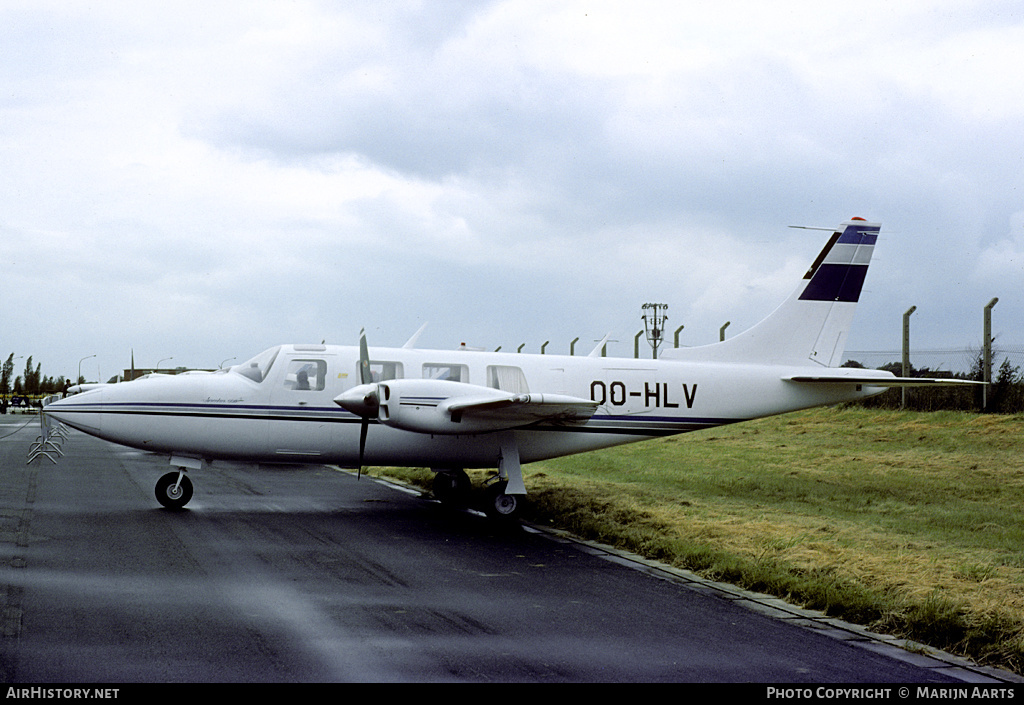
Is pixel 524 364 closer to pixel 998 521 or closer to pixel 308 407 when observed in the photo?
pixel 308 407

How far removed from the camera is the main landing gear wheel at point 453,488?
16859 mm

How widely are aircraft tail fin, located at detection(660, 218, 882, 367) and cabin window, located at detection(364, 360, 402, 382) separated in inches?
206

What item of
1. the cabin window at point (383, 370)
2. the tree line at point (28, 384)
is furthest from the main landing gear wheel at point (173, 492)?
the tree line at point (28, 384)

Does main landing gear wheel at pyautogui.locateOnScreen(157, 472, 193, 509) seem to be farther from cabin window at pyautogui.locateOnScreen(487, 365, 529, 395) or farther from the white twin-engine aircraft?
cabin window at pyautogui.locateOnScreen(487, 365, 529, 395)

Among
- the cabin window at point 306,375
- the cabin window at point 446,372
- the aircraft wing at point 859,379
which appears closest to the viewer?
the cabin window at point 306,375

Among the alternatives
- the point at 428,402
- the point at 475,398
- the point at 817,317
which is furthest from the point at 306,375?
the point at 817,317

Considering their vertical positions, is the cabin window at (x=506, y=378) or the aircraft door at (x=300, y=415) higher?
the cabin window at (x=506, y=378)

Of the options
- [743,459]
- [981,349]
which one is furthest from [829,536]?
[981,349]

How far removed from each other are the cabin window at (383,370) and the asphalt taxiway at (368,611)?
8.12 ft

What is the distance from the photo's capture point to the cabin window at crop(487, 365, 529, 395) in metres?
15.6

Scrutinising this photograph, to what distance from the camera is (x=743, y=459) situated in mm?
21781

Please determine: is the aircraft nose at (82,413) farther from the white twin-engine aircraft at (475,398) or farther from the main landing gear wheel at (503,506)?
the main landing gear wheel at (503,506)
